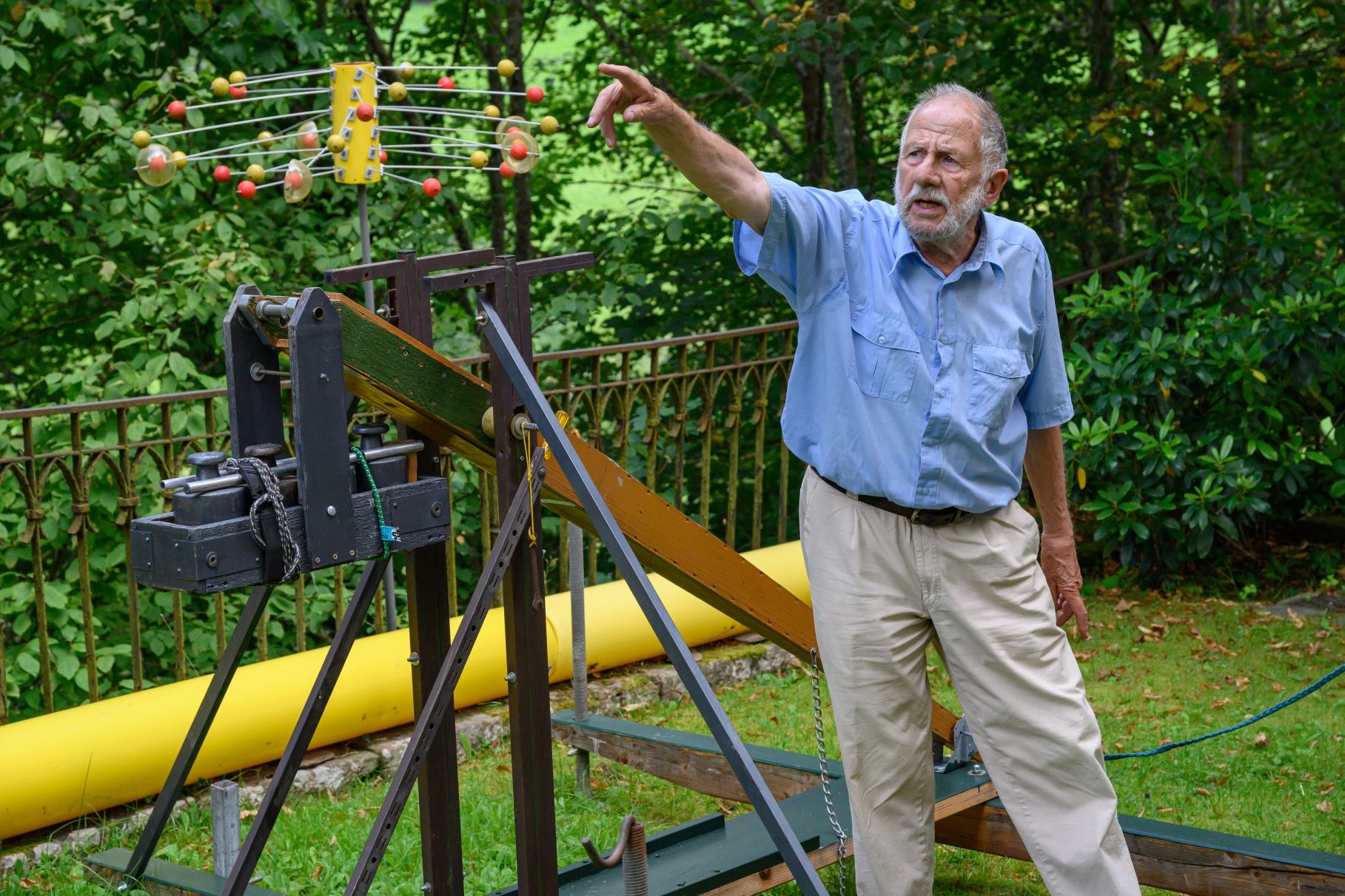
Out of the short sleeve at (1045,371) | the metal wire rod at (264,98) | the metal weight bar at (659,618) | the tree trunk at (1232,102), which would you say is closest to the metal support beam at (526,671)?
the metal weight bar at (659,618)

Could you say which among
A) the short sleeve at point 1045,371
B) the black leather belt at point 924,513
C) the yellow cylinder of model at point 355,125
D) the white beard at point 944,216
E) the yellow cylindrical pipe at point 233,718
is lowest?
the yellow cylindrical pipe at point 233,718

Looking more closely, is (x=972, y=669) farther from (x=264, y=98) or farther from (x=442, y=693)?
(x=264, y=98)

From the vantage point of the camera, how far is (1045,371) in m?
3.27

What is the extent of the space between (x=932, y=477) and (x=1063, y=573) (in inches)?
28.7

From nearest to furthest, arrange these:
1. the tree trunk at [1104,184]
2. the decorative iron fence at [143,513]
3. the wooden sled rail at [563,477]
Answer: the wooden sled rail at [563,477] < the decorative iron fence at [143,513] < the tree trunk at [1104,184]

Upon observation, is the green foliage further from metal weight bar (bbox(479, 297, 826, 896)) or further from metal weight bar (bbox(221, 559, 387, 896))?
metal weight bar (bbox(221, 559, 387, 896))

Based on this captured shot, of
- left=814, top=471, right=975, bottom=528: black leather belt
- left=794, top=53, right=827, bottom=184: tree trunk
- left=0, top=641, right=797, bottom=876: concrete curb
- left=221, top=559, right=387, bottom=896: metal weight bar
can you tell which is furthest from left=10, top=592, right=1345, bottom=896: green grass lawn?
left=794, top=53, right=827, bottom=184: tree trunk

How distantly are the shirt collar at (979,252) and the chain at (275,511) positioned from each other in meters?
1.38

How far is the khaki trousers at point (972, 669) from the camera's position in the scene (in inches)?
121

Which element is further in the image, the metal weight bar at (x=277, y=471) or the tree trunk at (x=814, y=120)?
the tree trunk at (x=814, y=120)

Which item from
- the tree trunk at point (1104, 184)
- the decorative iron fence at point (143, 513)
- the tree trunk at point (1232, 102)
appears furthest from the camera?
the tree trunk at point (1104, 184)

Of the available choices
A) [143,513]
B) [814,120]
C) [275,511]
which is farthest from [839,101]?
[275,511]

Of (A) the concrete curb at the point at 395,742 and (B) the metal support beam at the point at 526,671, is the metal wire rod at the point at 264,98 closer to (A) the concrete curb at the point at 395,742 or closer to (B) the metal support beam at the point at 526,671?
(B) the metal support beam at the point at 526,671

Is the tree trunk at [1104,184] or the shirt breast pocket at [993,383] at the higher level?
the tree trunk at [1104,184]
